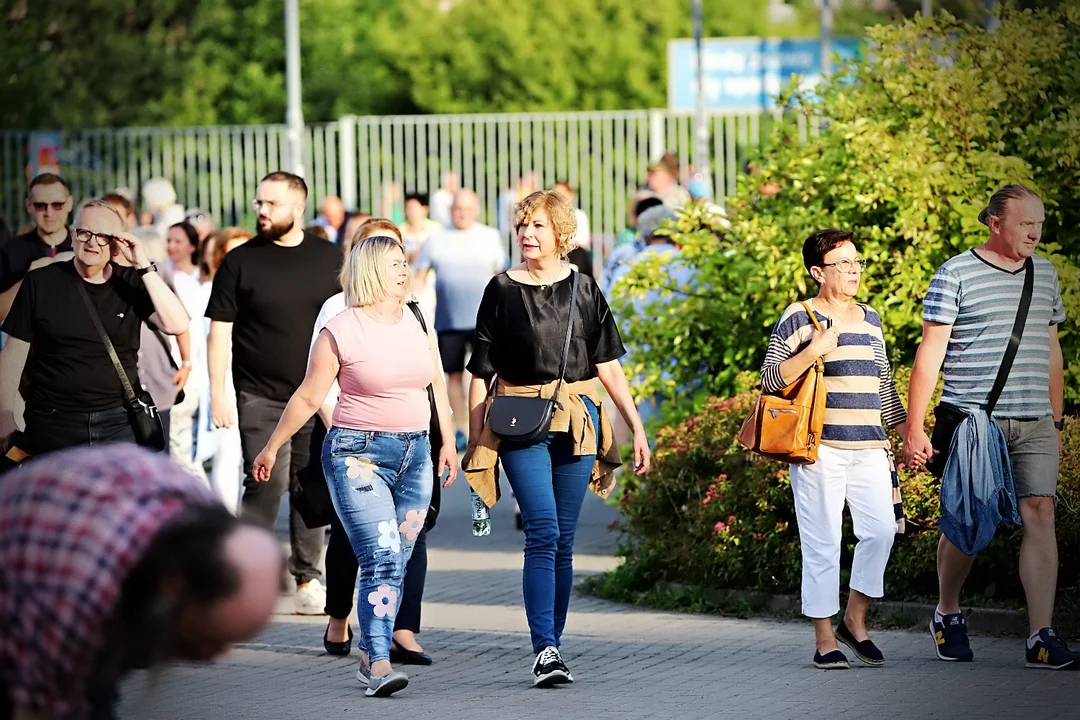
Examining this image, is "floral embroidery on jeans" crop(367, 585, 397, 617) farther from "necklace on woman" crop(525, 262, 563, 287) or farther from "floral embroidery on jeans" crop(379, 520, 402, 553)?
"necklace on woman" crop(525, 262, 563, 287)

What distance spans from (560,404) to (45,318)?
213 cm

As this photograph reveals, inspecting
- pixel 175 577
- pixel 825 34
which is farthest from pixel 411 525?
pixel 825 34

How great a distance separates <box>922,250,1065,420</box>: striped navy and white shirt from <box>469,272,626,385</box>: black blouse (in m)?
1.33

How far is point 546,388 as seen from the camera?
270 inches

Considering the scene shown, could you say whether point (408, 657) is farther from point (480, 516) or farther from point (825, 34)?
point (825, 34)

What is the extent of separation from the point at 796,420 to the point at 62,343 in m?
2.99

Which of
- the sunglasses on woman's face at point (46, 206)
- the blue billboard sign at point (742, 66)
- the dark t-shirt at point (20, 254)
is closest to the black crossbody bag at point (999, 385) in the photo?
the dark t-shirt at point (20, 254)

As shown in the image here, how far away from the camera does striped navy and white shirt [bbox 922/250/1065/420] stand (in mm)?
6801

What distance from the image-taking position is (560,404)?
6.83 m

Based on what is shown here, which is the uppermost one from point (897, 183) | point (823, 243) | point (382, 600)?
point (897, 183)

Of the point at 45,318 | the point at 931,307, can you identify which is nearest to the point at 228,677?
the point at 45,318

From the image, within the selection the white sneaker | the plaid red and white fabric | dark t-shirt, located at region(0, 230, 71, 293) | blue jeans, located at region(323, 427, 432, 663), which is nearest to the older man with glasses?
dark t-shirt, located at region(0, 230, 71, 293)

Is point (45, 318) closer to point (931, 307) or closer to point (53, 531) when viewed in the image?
point (931, 307)

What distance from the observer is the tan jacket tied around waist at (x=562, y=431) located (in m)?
Answer: 6.84
